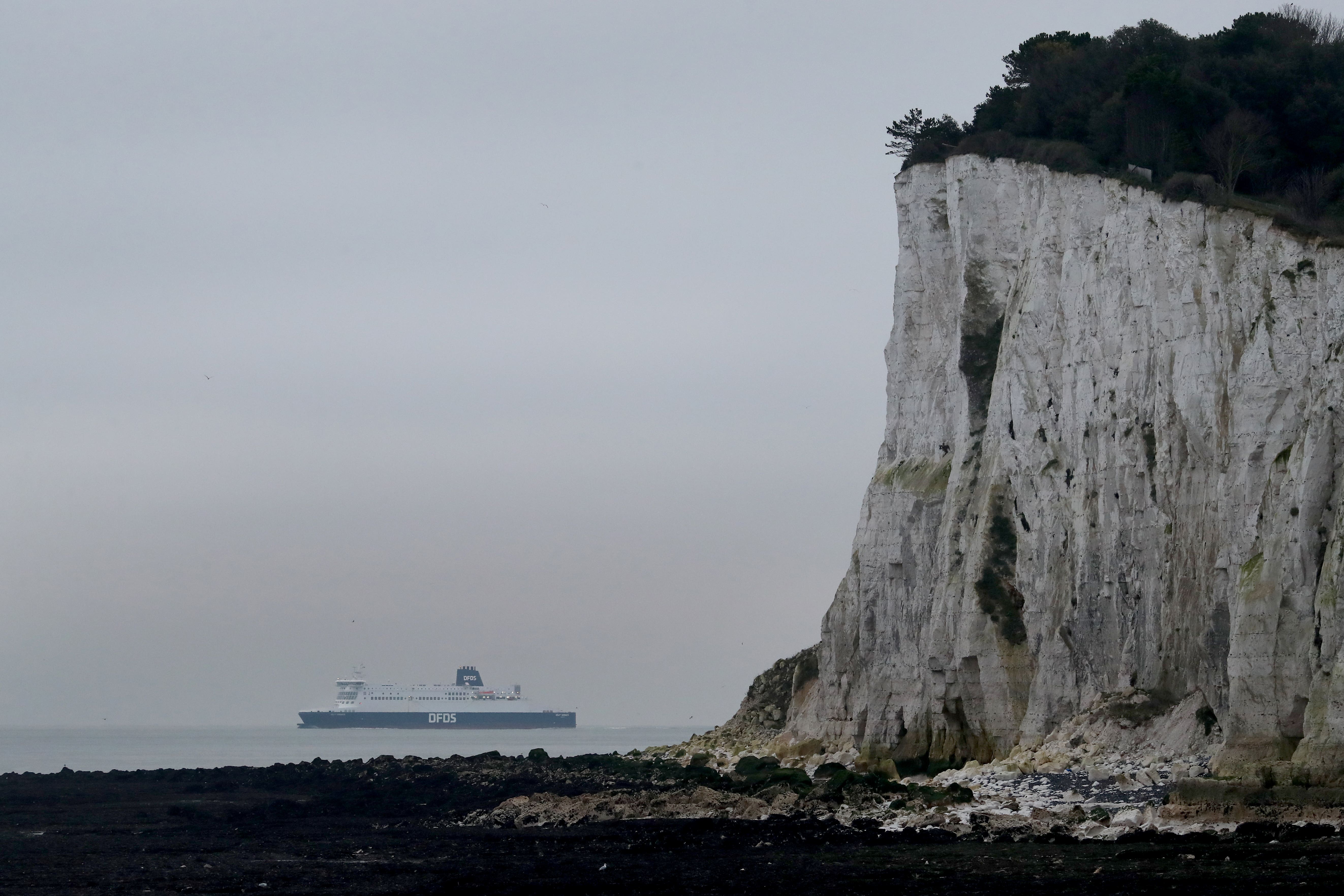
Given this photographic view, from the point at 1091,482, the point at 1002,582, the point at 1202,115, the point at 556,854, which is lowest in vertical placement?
the point at 556,854

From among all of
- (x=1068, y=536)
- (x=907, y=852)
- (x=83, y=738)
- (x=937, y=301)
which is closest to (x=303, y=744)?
(x=83, y=738)

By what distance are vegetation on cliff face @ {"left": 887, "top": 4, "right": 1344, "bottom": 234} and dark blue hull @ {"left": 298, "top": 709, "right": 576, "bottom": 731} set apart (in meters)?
115

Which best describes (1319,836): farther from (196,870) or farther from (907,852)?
(196,870)

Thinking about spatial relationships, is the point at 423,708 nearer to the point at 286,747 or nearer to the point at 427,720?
the point at 427,720

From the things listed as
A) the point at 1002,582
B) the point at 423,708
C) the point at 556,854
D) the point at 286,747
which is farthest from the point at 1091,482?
the point at 423,708

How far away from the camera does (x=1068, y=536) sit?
34.9 m

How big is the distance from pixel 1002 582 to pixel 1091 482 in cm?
387

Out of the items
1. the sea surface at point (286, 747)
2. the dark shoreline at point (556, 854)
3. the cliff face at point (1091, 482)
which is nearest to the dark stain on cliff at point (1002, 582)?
the cliff face at point (1091, 482)

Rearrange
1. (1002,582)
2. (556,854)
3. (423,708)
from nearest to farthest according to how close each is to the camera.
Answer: (556,854), (1002,582), (423,708)

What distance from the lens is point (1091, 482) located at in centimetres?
3447

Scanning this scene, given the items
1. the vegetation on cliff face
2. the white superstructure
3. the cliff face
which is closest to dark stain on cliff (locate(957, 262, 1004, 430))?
the cliff face

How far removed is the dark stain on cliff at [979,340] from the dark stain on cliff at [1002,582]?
4.06m

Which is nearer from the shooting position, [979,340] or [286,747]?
[979,340]

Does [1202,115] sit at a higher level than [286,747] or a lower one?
higher
